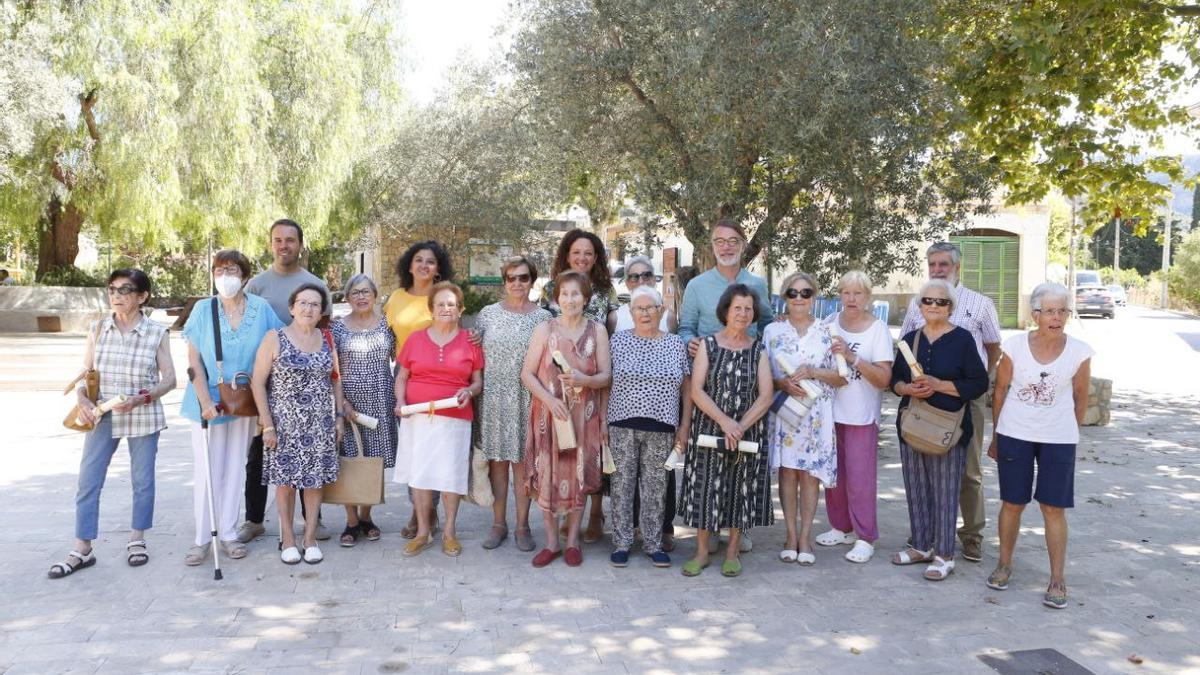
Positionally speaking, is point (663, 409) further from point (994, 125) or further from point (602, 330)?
point (994, 125)

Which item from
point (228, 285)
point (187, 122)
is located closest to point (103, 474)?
point (228, 285)

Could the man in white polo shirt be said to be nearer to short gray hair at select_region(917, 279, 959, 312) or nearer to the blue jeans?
short gray hair at select_region(917, 279, 959, 312)

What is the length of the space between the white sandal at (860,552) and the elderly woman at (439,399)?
2.27m

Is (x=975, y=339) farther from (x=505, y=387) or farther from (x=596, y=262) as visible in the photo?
(x=505, y=387)

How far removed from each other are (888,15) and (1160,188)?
5.29 metres

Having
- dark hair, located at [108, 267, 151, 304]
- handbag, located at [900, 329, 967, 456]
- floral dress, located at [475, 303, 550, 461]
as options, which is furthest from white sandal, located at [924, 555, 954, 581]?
dark hair, located at [108, 267, 151, 304]

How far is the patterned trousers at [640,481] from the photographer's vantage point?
5.02 meters

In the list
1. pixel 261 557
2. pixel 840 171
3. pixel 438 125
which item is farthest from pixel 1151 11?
pixel 438 125

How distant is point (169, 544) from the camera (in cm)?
545

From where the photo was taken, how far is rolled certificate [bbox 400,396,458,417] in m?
5.12

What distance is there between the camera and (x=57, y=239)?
20.9 metres

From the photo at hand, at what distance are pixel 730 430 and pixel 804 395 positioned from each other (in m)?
0.51

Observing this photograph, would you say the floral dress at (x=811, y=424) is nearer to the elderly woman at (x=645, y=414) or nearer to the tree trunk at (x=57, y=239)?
the elderly woman at (x=645, y=414)

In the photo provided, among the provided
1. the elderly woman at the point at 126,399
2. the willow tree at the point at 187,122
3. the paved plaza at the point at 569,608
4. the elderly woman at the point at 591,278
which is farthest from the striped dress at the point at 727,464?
the willow tree at the point at 187,122
